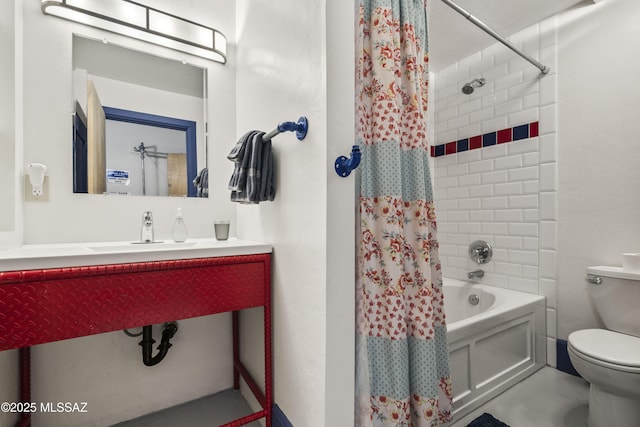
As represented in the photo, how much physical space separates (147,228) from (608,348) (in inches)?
87.0

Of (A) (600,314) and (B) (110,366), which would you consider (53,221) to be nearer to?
(B) (110,366)

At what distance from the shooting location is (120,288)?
38.5 inches

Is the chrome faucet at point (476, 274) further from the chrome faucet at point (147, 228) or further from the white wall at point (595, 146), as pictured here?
the chrome faucet at point (147, 228)

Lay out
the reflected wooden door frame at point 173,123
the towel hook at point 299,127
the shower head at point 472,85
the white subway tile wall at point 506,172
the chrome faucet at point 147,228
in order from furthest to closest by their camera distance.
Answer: the shower head at point 472,85, the white subway tile wall at point 506,172, the reflected wooden door frame at point 173,123, the chrome faucet at point 147,228, the towel hook at point 299,127

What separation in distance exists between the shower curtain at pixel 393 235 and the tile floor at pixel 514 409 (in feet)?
1.94

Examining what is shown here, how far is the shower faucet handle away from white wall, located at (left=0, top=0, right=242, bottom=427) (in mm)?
1929

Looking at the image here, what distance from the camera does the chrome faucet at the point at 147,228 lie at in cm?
139

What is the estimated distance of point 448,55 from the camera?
7.73 feet

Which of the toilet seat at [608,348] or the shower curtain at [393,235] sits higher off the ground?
the shower curtain at [393,235]

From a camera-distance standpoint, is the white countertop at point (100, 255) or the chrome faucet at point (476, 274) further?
the chrome faucet at point (476, 274)

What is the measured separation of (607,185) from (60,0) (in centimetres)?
301

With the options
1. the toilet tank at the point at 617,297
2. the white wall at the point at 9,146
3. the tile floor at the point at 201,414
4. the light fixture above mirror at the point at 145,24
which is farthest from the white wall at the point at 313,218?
the toilet tank at the point at 617,297

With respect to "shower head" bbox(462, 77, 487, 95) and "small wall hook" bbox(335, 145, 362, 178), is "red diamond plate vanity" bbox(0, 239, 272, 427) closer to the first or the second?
"small wall hook" bbox(335, 145, 362, 178)

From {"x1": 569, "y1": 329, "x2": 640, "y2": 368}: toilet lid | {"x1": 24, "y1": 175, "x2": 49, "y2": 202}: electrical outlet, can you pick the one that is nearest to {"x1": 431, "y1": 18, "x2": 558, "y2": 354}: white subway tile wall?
{"x1": 569, "y1": 329, "x2": 640, "y2": 368}: toilet lid
